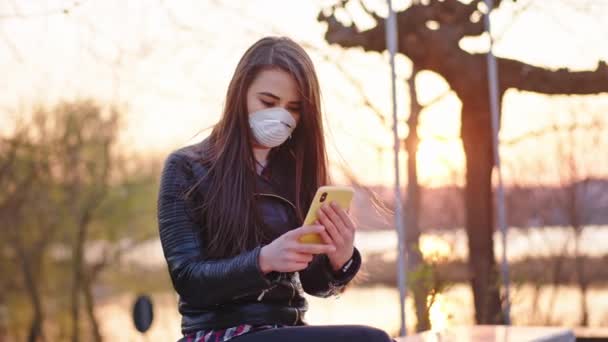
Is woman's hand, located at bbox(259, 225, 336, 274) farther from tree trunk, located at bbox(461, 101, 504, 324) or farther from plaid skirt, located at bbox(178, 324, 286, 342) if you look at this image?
tree trunk, located at bbox(461, 101, 504, 324)

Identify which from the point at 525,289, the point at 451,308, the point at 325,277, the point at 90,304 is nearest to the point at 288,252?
the point at 325,277

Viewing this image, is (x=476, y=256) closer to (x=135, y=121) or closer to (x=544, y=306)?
(x=544, y=306)

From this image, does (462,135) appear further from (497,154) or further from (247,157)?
(247,157)

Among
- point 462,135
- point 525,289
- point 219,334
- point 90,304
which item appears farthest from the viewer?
point 90,304

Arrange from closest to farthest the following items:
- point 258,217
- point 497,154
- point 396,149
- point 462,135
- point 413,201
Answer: point 258,217 → point 396,149 → point 497,154 → point 462,135 → point 413,201

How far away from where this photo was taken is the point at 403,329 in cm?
409

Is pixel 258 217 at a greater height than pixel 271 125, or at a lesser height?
lesser

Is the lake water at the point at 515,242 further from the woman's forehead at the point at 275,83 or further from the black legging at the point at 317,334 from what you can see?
the black legging at the point at 317,334

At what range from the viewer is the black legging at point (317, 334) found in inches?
69.5

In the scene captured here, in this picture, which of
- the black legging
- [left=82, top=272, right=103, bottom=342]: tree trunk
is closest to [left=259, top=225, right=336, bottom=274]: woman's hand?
the black legging

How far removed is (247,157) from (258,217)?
12 centimetres

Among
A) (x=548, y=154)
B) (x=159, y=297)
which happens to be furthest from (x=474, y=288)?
(x=159, y=297)

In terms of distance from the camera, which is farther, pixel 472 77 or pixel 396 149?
pixel 472 77

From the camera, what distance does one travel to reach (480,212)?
16.0ft
